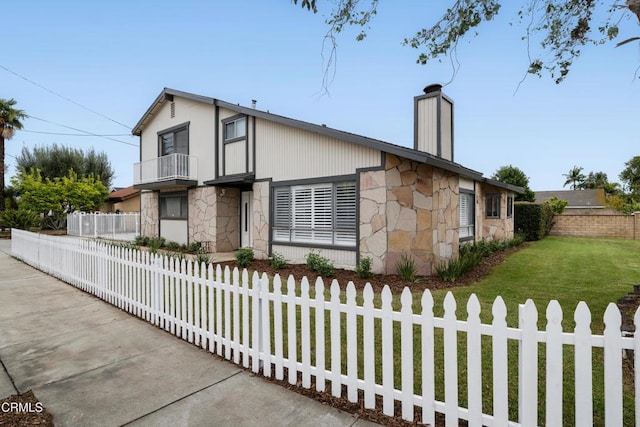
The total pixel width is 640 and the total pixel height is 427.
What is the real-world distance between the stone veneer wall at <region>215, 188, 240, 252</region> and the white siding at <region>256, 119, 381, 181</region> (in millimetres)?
2693

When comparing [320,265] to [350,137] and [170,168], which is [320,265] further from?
[170,168]

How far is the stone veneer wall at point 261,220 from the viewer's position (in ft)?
37.8

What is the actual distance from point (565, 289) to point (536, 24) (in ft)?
17.6

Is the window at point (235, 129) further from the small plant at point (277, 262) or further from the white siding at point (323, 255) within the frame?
the small plant at point (277, 262)

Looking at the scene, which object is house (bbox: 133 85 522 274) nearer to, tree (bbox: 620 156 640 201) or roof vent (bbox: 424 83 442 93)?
roof vent (bbox: 424 83 442 93)

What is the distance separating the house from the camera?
8.84m

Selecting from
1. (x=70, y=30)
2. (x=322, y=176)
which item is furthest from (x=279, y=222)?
(x=70, y=30)

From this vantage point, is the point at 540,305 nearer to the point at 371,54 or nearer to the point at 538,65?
the point at 538,65

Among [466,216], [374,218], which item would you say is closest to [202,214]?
[374,218]

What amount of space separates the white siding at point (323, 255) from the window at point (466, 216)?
5386 mm

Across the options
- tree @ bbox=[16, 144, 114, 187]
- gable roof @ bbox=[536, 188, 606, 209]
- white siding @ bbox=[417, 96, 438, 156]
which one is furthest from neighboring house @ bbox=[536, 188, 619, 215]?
tree @ bbox=[16, 144, 114, 187]

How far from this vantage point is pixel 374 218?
29.0 ft

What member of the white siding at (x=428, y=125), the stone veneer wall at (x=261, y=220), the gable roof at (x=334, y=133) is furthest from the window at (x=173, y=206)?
the white siding at (x=428, y=125)

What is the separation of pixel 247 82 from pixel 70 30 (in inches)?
282
